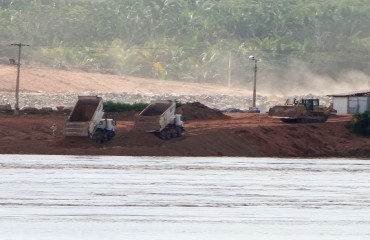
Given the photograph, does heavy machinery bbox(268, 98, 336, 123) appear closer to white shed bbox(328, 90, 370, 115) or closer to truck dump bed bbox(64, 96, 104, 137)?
truck dump bed bbox(64, 96, 104, 137)

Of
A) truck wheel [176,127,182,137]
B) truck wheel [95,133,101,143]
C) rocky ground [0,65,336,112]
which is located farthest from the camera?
rocky ground [0,65,336,112]

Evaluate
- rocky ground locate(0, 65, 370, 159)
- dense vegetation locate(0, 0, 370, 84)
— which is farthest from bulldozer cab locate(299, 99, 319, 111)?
dense vegetation locate(0, 0, 370, 84)

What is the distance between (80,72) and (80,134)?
90826mm

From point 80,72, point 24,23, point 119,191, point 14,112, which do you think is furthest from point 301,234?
point 24,23

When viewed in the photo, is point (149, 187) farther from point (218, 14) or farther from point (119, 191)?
point (218, 14)

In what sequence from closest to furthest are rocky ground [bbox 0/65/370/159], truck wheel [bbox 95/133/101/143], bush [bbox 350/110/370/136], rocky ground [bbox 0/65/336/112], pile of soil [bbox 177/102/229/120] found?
1. rocky ground [bbox 0/65/370/159]
2. truck wheel [bbox 95/133/101/143]
3. bush [bbox 350/110/370/136]
4. pile of soil [bbox 177/102/229/120]
5. rocky ground [bbox 0/65/336/112]

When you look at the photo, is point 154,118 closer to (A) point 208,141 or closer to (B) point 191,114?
(A) point 208,141

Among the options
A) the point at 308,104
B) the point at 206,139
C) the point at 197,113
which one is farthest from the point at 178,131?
the point at 308,104

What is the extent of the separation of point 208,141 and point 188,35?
367 ft

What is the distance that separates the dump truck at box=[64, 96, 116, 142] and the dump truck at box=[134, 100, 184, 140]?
1975 mm

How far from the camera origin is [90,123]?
6825 cm

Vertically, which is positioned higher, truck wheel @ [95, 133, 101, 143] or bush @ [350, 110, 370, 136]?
bush @ [350, 110, 370, 136]

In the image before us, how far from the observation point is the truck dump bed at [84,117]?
68.1 m

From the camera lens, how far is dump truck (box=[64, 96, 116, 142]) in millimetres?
68125
